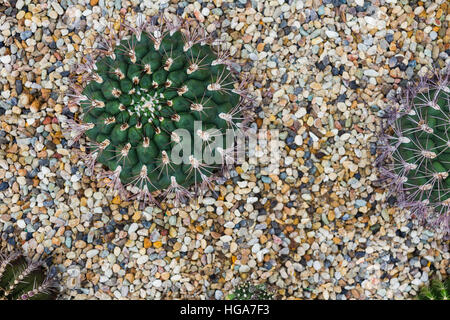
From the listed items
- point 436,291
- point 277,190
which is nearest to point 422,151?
point 277,190

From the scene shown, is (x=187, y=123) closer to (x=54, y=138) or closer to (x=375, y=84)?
(x=54, y=138)

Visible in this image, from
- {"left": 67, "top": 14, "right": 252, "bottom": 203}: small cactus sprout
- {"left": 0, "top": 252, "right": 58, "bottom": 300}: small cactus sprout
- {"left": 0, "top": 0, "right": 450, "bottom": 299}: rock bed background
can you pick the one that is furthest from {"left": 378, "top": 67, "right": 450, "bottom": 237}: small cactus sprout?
{"left": 0, "top": 252, "right": 58, "bottom": 300}: small cactus sprout

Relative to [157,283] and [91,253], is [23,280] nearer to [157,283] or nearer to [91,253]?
[91,253]

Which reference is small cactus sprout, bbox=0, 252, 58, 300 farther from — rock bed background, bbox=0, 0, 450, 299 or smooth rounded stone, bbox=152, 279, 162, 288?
smooth rounded stone, bbox=152, 279, 162, 288

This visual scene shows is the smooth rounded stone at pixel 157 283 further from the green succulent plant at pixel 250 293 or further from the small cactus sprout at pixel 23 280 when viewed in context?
the small cactus sprout at pixel 23 280

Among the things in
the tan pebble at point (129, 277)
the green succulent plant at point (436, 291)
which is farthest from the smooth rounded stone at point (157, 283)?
the green succulent plant at point (436, 291)

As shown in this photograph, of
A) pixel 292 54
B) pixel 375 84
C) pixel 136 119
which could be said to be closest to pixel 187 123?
pixel 136 119
